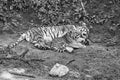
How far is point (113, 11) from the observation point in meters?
10.4

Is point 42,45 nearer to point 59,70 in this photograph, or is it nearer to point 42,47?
point 42,47

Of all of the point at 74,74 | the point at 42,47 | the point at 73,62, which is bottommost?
the point at 74,74

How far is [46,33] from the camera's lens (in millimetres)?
9375

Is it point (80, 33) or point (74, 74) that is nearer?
point (74, 74)

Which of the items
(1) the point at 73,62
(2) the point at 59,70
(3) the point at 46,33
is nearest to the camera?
(2) the point at 59,70

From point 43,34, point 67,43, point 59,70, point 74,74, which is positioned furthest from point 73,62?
point 43,34

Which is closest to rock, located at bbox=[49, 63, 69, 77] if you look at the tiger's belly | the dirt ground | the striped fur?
the dirt ground

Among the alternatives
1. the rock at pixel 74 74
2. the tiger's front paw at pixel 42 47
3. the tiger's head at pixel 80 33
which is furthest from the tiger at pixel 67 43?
the rock at pixel 74 74

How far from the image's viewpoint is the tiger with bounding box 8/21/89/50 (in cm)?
878

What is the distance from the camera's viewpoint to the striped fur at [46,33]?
870cm

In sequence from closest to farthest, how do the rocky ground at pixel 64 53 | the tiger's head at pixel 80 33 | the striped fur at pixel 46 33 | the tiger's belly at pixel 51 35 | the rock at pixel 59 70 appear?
1. the rock at pixel 59 70
2. the rocky ground at pixel 64 53
3. the striped fur at pixel 46 33
4. the tiger's belly at pixel 51 35
5. the tiger's head at pixel 80 33

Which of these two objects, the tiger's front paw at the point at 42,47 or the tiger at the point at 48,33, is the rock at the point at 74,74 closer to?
the tiger's front paw at the point at 42,47

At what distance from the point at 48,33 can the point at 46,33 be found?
3.2 inches

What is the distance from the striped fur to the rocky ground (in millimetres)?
308
